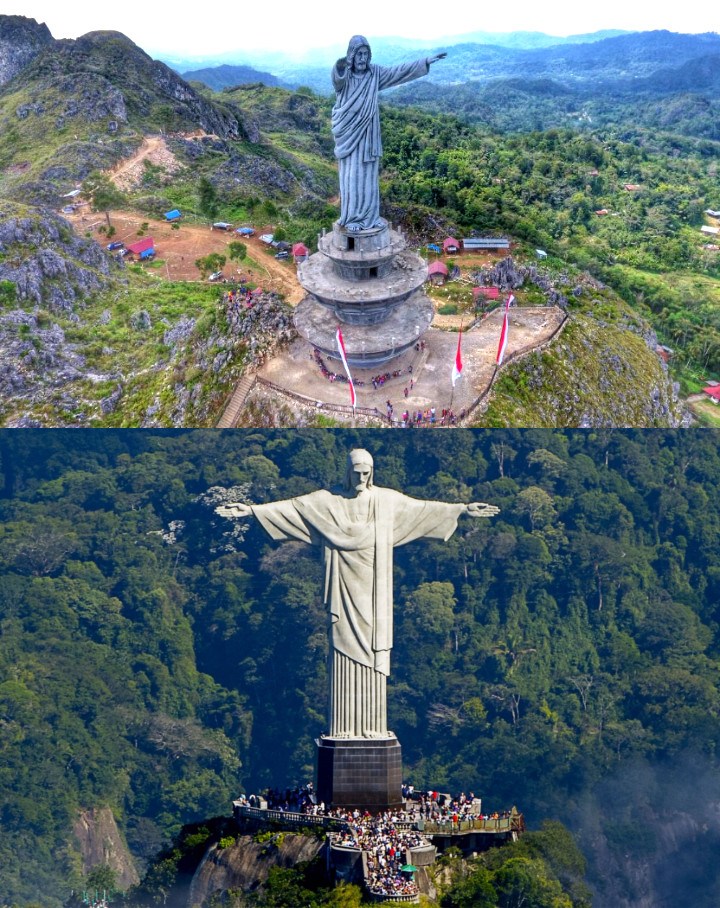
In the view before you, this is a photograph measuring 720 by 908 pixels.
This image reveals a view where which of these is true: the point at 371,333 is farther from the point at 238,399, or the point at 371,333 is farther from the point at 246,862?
the point at 246,862

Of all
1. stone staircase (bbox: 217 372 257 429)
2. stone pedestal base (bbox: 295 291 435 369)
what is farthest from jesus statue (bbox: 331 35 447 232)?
stone staircase (bbox: 217 372 257 429)

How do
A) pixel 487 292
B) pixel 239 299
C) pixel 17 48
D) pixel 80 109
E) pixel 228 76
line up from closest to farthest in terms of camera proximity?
pixel 239 299
pixel 487 292
pixel 80 109
pixel 17 48
pixel 228 76

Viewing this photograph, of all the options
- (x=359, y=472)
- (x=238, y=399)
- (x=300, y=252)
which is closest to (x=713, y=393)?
(x=300, y=252)

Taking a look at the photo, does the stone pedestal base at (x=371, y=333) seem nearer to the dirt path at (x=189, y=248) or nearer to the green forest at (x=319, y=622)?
the green forest at (x=319, y=622)

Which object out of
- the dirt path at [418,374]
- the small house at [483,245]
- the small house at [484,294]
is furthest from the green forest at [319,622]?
the small house at [483,245]

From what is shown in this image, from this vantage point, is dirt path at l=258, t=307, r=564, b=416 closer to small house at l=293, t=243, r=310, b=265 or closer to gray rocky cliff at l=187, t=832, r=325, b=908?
small house at l=293, t=243, r=310, b=265

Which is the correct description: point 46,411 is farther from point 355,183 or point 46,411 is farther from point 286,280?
point 355,183

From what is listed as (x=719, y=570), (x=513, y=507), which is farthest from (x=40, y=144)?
(x=719, y=570)
